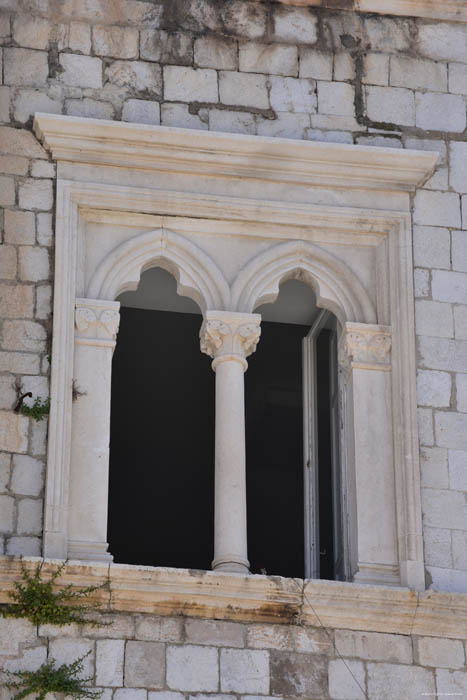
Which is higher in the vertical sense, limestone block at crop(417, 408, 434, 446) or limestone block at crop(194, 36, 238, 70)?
limestone block at crop(194, 36, 238, 70)

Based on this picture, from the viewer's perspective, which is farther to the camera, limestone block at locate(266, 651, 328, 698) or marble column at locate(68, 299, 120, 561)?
marble column at locate(68, 299, 120, 561)

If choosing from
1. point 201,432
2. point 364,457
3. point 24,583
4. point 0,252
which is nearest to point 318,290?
point 364,457

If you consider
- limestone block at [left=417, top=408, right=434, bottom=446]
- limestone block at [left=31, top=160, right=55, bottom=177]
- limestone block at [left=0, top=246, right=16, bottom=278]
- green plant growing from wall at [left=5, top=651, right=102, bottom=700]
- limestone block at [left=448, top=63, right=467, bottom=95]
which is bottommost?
green plant growing from wall at [left=5, top=651, right=102, bottom=700]

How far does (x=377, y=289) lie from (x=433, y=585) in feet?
6.25

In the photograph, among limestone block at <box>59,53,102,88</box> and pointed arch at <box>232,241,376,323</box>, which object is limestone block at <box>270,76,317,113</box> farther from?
limestone block at <box>59,53,102,88</box>

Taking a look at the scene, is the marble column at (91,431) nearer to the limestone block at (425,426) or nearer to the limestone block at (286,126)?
the limestone block at (286,126)

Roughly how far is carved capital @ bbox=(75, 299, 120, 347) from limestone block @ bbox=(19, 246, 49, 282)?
0.88ft

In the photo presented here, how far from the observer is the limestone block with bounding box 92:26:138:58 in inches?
474

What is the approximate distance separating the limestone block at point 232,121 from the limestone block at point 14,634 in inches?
133

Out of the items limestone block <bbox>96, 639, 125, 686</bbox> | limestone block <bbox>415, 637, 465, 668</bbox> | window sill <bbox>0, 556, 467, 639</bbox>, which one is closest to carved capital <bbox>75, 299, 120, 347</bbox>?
window sill <bbox>0, 556, 467, 639</bbox>

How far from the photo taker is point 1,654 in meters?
10.1

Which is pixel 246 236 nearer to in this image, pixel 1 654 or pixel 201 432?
pixel 1 654

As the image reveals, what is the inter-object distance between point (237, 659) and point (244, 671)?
7cm

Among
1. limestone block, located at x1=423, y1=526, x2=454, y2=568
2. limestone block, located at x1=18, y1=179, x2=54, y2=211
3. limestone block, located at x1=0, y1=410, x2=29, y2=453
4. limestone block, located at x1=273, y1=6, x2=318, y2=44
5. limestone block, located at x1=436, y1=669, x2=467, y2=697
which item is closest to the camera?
limestone block, located at x1=436, y1=669, x2=467, y2=697
